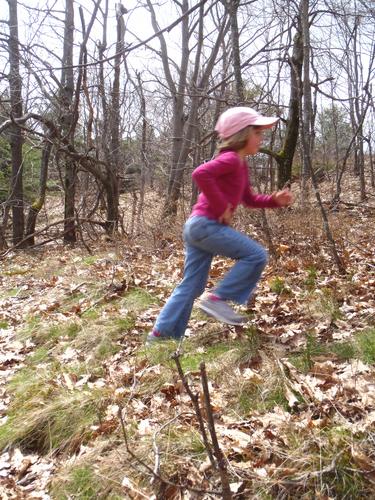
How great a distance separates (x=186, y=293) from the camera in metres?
A: 3.73

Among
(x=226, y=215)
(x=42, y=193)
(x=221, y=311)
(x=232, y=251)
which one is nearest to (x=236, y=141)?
(x=226, y=215)

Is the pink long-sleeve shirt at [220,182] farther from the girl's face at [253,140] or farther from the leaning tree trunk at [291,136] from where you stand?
the leaning tree trunk at [291,136]

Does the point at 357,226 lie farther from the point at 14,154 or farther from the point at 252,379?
the point at 14,154

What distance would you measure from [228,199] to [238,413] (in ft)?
4.76

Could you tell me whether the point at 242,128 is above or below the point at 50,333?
above

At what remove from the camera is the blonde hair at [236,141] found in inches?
131

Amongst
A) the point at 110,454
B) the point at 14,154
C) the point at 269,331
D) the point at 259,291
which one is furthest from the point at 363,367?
the point at 14,154

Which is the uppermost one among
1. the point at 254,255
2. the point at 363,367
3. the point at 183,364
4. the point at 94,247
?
the point at 254,255

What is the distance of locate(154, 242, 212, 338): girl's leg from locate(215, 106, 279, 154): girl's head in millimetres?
835

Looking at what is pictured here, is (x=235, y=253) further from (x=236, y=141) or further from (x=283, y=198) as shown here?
(x=236, y=141)

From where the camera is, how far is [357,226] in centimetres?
866

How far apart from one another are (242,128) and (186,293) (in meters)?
1.33

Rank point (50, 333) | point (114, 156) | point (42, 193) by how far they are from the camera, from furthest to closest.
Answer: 1. point (42, 193)
2. point (114, 156)
3. point (50, 333)

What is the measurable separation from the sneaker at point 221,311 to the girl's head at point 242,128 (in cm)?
110
